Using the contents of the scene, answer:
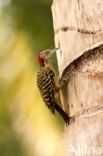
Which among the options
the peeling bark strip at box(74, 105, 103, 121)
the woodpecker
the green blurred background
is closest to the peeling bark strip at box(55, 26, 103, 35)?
the peeling bark strip at box(74, 105, 103, 121)

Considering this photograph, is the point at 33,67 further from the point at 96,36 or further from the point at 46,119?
the point at 96,36

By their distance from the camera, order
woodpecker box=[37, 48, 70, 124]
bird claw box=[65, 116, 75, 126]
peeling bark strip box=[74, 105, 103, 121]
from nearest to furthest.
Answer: peeling bark strip box=[74, 105, 103, 121] < bird claw box=[65, 116, 75, 126] < woodpecker box=[37, 48, 70, 124]

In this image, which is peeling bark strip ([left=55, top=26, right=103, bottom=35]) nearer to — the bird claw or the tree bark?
the tree bark

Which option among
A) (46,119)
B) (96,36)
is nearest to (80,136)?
(96,36)

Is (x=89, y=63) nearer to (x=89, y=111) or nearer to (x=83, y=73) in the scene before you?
(x=83, y=73)

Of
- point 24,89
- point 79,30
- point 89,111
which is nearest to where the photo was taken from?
point 89,111

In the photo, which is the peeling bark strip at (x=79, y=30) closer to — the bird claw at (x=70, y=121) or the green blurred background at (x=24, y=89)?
the bird claw at (x=70, y=121)

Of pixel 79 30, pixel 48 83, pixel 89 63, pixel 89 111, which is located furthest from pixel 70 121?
pixel 48 83
